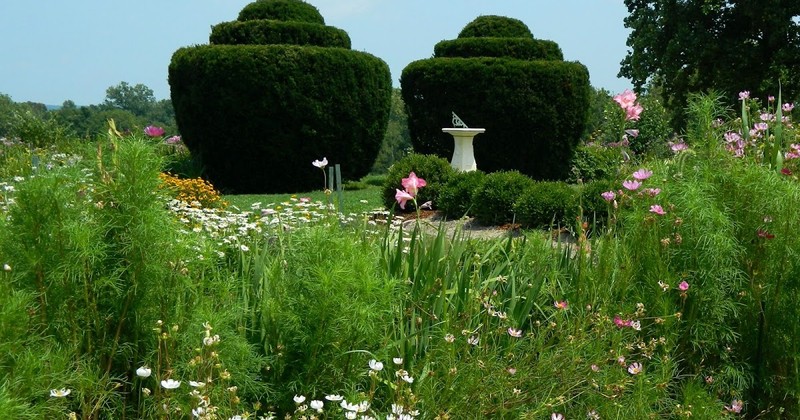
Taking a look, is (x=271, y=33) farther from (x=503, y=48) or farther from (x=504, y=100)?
(x=503, y=48)

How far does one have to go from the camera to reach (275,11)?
14.2 m

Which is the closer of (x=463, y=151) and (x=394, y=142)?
(x=463, y=151)

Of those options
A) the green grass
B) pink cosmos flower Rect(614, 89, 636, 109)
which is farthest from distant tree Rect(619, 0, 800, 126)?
pink cosmos flower Rect(614, 89, 636, 109)

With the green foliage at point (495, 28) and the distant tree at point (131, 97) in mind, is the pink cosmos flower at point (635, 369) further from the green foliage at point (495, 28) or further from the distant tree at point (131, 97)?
the distant tree at point (131, 97)

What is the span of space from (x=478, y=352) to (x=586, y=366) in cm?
38

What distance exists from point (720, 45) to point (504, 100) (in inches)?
270

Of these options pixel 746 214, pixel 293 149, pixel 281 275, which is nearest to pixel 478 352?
pixel 281 275

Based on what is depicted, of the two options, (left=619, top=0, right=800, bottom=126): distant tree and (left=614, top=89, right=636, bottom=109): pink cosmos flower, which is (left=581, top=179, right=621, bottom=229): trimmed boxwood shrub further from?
(left=619, top=0, right=800, bottom=126): distant tree

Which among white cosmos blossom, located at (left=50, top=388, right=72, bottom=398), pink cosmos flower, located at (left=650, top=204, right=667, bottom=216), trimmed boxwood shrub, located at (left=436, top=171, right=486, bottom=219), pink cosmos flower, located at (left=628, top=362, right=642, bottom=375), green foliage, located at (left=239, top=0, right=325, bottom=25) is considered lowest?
trimmed boxwood shrub, located at (left=436, top=171, right=486, bottom=219)

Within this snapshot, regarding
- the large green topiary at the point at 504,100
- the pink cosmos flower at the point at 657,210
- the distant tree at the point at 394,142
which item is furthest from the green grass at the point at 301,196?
the distant tree at the point at 394,142

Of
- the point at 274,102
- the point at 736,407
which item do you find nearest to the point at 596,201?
the point at 736,407

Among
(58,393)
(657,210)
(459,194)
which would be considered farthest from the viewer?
(459,194)

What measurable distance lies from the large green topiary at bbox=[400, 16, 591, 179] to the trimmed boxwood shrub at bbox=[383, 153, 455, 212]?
415 centimetres

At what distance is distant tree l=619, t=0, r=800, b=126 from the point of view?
18.0 m
